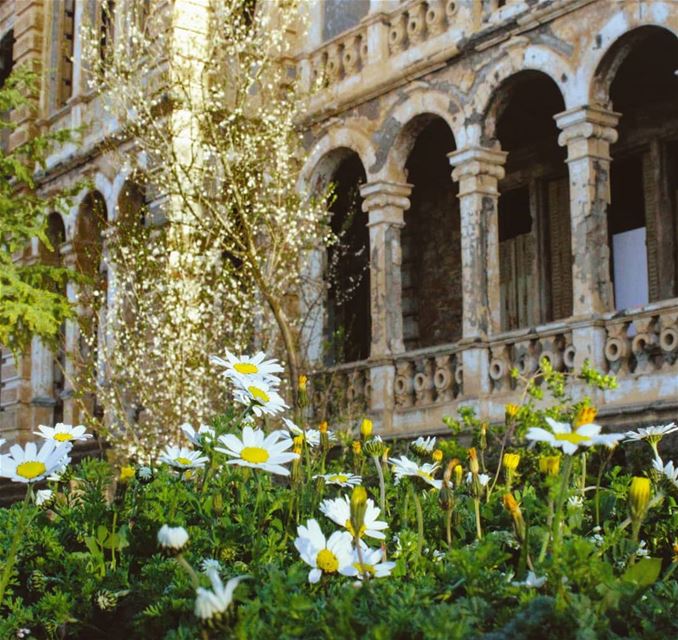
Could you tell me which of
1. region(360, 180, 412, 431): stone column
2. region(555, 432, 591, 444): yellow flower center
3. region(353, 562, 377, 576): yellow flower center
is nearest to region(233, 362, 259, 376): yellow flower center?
region(353, 562, 377, 576): yellow flower center

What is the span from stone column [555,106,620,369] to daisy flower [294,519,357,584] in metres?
7.96

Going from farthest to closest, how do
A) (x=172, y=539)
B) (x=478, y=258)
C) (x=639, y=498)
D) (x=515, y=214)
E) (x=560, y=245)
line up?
1. (x=515, y=214)
2. (x=560, y=245)
3. (x=478, y=258)
4. (x=639, y=498)
5. (x=172, y=539)

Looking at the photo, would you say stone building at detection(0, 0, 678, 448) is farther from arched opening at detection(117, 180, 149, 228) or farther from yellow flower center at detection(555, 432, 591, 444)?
yellow flower center at detection(555, 432, 591, 444)

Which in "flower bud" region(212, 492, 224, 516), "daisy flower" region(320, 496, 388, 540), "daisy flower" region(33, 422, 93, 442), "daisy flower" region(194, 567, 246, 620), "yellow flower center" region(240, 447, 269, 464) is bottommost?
"daisy flower" region(194, 567, 246, 620)

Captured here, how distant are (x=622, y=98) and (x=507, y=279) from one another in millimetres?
2527

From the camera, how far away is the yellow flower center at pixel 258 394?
3055 millimetres

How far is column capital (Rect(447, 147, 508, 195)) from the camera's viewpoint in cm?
1186

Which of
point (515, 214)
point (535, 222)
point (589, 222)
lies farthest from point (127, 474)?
point (515, 214)

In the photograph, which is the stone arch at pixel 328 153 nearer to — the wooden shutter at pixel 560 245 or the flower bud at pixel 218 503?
the wooden shutter at pixel 560 245

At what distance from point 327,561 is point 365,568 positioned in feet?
0.26

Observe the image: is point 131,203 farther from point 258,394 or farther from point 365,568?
point 365,568

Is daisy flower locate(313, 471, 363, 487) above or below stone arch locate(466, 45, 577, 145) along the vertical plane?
below

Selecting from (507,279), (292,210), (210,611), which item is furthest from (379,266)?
(210,611)

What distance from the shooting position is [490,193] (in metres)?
11.9
